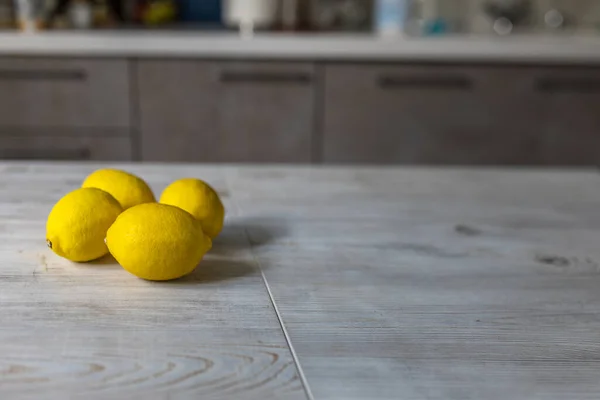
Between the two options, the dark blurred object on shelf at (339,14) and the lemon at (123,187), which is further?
the dark blurred object on shelf at (339,14)

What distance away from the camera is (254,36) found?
7.15ft

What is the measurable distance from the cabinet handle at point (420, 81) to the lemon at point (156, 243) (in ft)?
5.49

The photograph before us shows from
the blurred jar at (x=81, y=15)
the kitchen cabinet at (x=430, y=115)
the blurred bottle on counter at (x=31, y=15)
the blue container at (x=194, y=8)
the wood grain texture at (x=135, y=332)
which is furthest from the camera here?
the blue container at (x=194, y=8)

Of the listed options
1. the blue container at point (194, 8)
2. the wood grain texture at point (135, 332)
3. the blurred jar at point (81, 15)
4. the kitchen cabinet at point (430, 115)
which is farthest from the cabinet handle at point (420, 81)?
the wood grain texture at point (135, 332)

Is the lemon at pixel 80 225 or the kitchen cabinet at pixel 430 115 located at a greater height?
the lemon at pixel 80 225

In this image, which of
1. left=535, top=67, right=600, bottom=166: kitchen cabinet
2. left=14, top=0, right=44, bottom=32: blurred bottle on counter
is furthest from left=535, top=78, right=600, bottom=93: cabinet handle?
left=14, top=0, right=44, bottom=32: blurred bottle on counter

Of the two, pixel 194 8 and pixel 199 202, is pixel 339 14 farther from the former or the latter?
pixel 199 202

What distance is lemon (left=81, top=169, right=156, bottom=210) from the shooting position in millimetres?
729

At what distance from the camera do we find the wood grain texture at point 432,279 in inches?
19.0

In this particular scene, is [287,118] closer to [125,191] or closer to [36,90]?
[36,90]

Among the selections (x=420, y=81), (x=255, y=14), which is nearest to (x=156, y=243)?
(x=420, y=81)

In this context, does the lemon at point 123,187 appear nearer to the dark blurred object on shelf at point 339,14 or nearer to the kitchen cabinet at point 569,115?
the kitchen cabinet at point 569,115

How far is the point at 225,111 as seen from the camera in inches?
87.0

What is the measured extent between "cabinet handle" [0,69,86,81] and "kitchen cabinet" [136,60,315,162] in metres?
0.20
